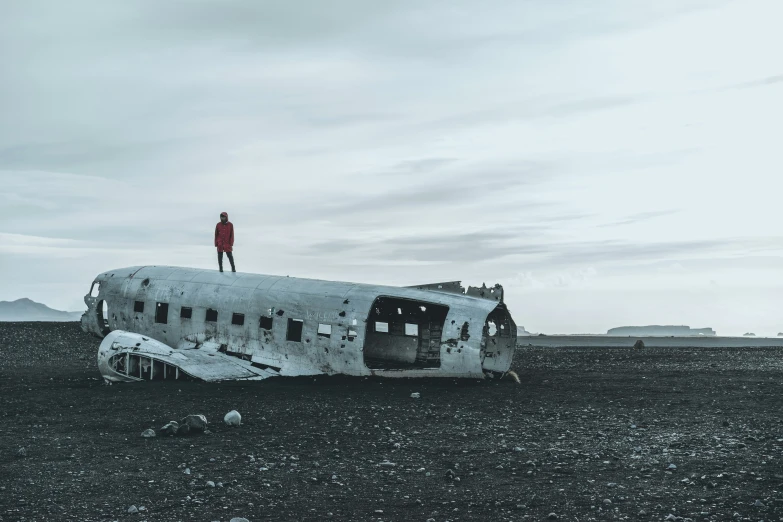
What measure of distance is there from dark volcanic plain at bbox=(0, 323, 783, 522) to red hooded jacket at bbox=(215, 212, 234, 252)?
6.52m

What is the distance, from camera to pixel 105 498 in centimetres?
1193

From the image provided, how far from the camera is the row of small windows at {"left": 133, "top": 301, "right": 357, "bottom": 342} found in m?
25.3

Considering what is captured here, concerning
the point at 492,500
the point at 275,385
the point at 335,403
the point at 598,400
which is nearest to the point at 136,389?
the point at 275,385

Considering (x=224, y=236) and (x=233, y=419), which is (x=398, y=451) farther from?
(x=224, y=236)

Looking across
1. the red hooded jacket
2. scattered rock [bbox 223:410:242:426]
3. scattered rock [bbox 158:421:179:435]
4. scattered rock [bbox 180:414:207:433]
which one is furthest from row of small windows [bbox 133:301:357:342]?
scattered rock [bbox 158:421:179:435]

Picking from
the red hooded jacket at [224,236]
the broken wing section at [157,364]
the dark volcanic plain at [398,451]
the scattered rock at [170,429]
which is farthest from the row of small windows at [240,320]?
the scattered rock at [170,429]

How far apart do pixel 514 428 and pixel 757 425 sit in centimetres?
559

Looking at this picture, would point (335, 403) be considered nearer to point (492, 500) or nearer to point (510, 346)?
point (510, 346)

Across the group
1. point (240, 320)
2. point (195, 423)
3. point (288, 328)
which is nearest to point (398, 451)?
point (195, 423)

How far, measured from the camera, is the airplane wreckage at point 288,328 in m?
24.8

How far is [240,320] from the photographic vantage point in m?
Answer: 26.7

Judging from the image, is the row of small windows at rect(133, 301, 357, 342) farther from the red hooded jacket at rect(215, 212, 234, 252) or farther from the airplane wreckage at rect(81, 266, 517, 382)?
the red hooded jacket at rect(215, 212, 234, 252)

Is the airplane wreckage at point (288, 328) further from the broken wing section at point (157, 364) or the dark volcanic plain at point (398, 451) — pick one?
the dark volcanic plain at point (398, 451)

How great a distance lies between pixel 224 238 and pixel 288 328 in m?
5.36
